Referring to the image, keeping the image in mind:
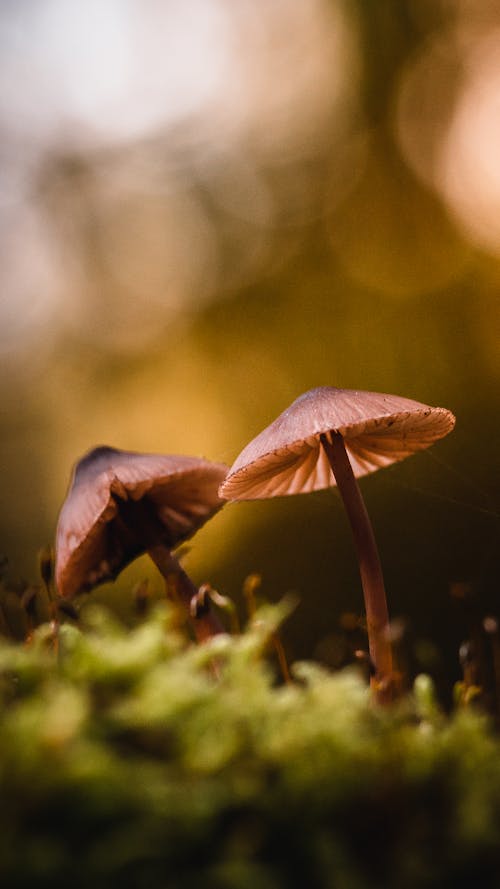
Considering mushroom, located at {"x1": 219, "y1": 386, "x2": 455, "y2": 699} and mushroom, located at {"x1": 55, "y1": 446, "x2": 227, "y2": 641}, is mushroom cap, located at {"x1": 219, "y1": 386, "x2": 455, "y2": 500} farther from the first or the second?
mushroom, located at {"x1": 55, "y1": 446, "x2": 227, "y2": 641}

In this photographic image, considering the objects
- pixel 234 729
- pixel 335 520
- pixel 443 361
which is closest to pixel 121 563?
pixel 234 729

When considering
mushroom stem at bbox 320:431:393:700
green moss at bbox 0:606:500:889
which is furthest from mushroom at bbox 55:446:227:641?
green moss at bbox 0:606:500:889

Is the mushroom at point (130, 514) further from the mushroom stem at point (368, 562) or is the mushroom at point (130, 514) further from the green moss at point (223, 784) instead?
the green moss at point (223, 784)

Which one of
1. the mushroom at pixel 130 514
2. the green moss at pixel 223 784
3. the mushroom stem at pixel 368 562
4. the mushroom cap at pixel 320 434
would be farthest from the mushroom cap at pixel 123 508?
the green moss at pixel 223 784

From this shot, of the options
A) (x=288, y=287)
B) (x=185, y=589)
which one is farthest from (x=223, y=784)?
(x=288, y=287)

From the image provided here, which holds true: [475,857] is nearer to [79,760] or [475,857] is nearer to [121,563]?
[79,760]

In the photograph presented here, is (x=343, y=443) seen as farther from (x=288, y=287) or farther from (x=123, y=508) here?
(x=288, y=287)

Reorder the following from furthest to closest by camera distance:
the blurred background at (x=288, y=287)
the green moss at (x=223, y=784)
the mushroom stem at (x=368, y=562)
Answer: the blurred background at (x=288, y=287) → the mushroom stem at (x=368, y=562) → the green moss at (x=223, y=784)
